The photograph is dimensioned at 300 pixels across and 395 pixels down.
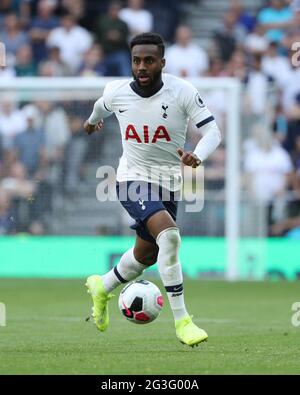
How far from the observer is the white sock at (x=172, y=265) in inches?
363

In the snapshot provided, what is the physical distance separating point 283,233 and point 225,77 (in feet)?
11.8

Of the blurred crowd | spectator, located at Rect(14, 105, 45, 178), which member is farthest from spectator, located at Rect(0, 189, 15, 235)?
spectator, located at Rect(14, 105, 45, 178)

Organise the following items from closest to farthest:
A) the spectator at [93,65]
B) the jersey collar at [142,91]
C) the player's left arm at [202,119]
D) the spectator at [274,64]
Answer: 1. the player's left arm at [202,119]
2. the jersey collar at [142,91]
3. the spectator at [274,64]
4. the spectator at [93,65]

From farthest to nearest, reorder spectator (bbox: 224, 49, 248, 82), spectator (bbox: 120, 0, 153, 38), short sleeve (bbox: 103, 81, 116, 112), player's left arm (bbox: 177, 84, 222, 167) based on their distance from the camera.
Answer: spectator (bbox: 120, 0, 153, 38) → spectator (bbox: 224, 49, 248, 82) → short sleeve (bbox: 103, 81, 116, 112) → player's left arm (bbox: 177, 84, 222, 167)

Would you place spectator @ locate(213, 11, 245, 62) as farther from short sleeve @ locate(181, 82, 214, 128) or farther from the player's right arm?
short sleeve @ locate(181, 82, 214, 128)

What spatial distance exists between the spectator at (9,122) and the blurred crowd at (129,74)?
0.05 feet

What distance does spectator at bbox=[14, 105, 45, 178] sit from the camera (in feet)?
60.8

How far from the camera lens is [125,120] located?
387 inches

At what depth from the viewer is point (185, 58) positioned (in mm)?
21016

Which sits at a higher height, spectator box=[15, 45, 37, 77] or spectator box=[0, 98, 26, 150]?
spectator box=[15, 45, 37, 77]

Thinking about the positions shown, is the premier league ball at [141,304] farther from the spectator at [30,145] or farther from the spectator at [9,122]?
the spectator at [9,122]

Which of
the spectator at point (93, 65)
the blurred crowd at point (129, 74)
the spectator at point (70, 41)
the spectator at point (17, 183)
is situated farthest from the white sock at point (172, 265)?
the spectator at point (70, 41)

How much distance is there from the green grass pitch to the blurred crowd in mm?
2758
